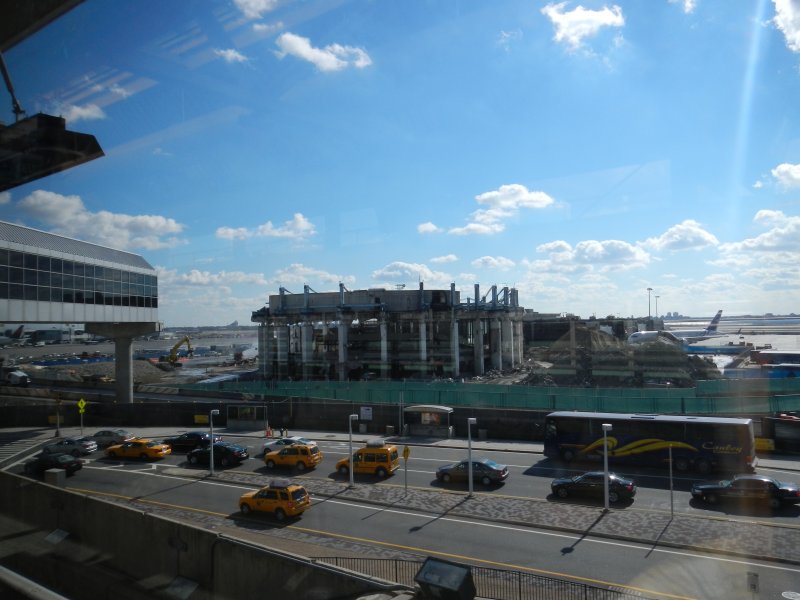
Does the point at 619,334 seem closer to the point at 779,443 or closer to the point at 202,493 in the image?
the point at 779,443

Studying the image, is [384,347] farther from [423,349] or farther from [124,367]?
[124,367]

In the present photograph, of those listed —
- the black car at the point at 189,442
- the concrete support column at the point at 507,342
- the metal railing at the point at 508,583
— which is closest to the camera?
the metal railing at the point at 508,583

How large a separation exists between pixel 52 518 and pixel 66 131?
22.0 ft

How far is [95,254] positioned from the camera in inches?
924

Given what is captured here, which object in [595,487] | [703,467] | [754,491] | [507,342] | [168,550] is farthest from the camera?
[507,342]

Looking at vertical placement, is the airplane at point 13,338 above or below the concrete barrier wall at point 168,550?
above

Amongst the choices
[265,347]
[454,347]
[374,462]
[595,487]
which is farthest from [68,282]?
[454,347]

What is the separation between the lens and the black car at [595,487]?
13.5m

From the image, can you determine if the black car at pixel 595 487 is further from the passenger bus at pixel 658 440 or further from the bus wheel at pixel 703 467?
the bus wheel at pixel 703 467

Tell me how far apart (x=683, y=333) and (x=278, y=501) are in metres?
87.8

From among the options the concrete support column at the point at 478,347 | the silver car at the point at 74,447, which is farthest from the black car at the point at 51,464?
the concrete support column at the point at 478,347

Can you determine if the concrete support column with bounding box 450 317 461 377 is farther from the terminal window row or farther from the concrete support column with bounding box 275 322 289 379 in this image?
the terminal window row

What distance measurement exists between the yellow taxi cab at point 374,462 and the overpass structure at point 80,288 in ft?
35.6

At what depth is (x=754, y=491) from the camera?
1259 centimetres
